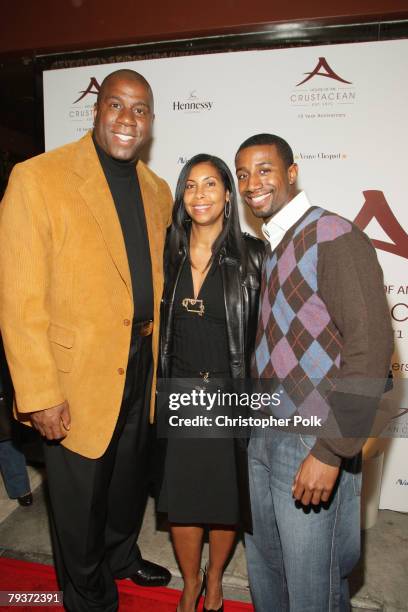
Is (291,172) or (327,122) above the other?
(327,122)

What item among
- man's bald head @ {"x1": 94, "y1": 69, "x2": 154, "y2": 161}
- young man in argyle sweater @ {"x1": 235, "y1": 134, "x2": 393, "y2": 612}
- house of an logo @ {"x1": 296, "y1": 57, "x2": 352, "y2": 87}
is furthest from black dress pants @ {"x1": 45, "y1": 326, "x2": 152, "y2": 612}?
house of an logo @ {"x1": 296, "y1": 57, "x2": 352, "y2": 87}

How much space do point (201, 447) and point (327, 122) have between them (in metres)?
2.20

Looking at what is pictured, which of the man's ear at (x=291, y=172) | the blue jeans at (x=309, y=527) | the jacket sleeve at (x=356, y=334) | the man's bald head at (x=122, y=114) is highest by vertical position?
the man's bald head at (x=122, y=114)

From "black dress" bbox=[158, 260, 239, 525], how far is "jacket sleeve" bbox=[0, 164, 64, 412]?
0.57m

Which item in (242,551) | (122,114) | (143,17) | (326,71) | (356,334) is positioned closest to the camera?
(356,334)

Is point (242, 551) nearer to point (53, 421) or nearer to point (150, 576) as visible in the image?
point (150, 576)

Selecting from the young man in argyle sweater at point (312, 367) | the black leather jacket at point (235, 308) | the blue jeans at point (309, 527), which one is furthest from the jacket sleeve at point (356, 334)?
the black leather jacket at point (235, 308)

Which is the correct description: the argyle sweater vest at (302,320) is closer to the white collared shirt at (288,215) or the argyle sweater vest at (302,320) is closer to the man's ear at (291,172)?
the white collared shirt at (288,215)

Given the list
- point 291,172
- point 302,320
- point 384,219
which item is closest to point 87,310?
point 302,320

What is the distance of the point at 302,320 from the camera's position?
147cm

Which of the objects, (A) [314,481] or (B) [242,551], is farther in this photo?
(B) [242,551]

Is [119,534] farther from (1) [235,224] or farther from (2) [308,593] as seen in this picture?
(1) [235,224]

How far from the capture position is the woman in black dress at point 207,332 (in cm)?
194

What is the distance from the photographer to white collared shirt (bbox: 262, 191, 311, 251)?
1.57m
